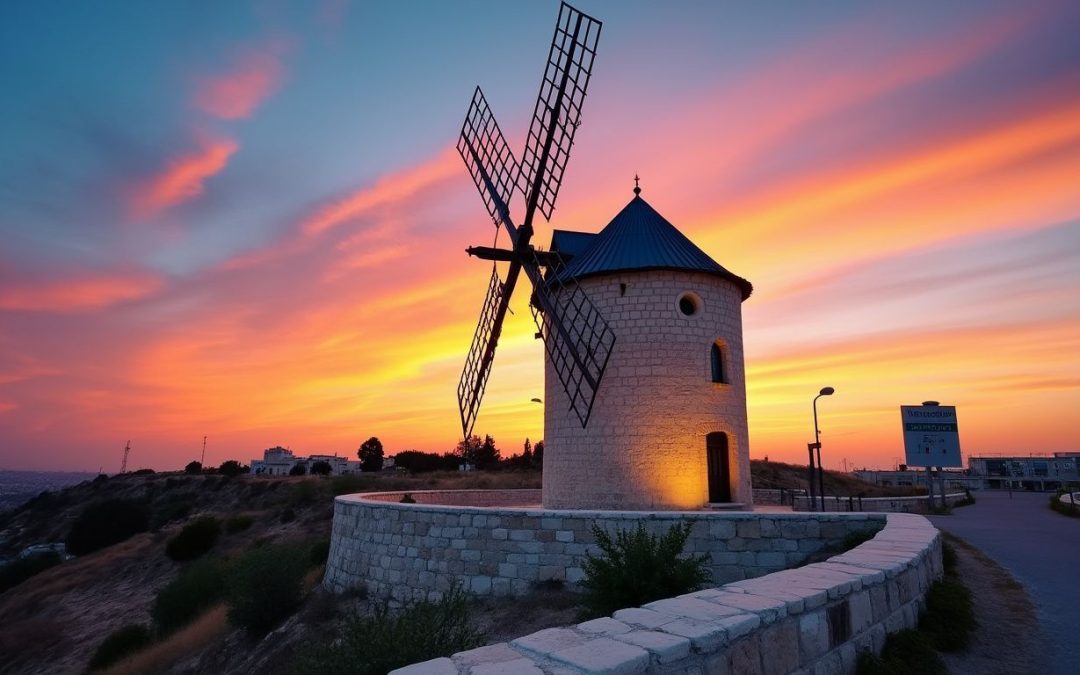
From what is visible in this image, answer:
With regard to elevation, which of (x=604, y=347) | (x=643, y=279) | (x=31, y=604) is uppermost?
(x=643, y=279)

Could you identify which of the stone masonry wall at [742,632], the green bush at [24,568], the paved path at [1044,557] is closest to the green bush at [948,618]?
the stone masonry wall at [742,632]

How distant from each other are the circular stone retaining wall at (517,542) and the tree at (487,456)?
114ft

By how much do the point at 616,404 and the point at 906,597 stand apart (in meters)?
8.50

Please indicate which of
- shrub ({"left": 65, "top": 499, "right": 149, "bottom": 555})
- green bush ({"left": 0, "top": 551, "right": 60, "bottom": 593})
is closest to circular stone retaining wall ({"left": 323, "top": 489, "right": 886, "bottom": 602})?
green bush ({"left": 0, "top": 551, "right": 60, "bottom": 593})

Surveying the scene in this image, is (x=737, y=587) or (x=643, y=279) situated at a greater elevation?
(x=643, y=279)

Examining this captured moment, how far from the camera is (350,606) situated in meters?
11.4

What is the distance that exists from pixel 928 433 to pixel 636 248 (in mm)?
12206

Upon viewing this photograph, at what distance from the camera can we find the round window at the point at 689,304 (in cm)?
1404

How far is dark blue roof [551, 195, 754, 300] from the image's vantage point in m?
14.0

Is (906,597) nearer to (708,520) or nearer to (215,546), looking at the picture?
(708,520)

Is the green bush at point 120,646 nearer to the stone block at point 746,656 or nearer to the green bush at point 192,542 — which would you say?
the green bush at point 192,542

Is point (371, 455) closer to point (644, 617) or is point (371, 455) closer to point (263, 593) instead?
point (263, 593)

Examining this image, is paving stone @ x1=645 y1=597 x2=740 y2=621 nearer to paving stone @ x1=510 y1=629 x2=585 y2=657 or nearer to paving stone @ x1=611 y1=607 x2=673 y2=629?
paving stone @ x1=611 y1=607 x2=673 y2=629

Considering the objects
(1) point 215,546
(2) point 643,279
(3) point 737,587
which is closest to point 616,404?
(2) point 643,279
